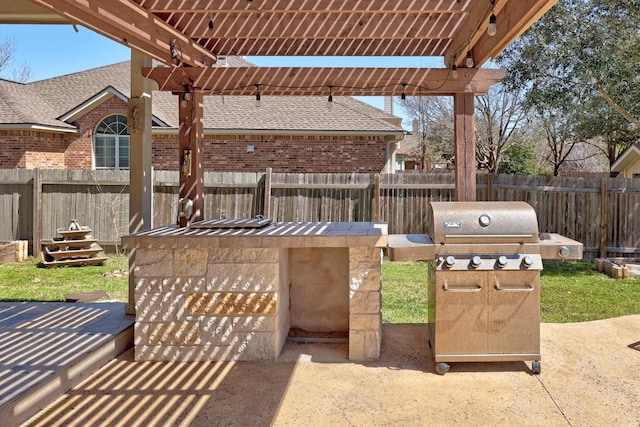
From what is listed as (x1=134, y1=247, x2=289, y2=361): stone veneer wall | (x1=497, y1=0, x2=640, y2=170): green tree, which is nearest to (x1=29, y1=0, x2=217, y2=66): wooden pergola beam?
(x1=134, y1=247, x2=289, y2=361): stone veneer wall

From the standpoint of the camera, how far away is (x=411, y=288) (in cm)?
689

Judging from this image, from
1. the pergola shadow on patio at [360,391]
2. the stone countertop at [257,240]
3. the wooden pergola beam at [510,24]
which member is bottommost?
the pergola shadow on patio at [360,391]

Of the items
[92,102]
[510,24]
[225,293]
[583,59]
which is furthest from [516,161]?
[225,293]

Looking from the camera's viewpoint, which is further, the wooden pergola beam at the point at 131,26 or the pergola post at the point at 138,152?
the pergola post at the point at 138,152

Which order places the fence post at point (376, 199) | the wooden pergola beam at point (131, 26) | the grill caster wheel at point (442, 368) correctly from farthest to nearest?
1. the fence post at point (376, 199)
2. the grill caster wheel at point (442, 368)
3. the wooden pergola beam at point (131, 26)

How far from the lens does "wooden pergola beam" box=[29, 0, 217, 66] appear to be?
3336mm

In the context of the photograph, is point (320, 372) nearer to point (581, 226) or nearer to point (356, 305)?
point (356, 305)

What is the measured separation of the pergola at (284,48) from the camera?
4055 mm

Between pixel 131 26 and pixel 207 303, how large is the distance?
219 cm

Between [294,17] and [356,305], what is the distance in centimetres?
250

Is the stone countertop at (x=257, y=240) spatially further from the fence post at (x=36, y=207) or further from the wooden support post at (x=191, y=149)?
the fence post at (x=36, y=207)

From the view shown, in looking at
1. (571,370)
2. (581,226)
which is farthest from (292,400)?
(581,226)

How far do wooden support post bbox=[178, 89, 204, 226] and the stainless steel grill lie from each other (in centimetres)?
205

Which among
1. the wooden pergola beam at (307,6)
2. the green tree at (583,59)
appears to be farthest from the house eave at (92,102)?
the green tree at (583,59)
